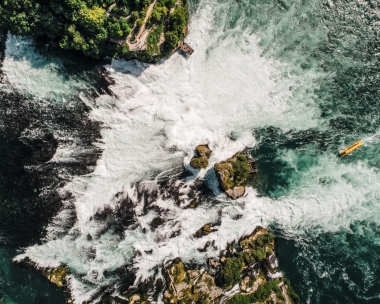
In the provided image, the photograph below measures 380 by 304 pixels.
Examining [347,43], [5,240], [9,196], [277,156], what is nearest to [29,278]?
[5,240]

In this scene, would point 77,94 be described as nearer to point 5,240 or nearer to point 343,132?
point 5,240

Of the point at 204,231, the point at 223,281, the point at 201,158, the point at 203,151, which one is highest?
the point at 203,151

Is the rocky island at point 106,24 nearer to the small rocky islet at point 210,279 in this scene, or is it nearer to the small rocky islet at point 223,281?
the small rocky islet at point 210,279

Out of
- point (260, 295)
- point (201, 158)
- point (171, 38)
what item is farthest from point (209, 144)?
point (260, 295)

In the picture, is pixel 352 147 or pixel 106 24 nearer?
pixel 106 24

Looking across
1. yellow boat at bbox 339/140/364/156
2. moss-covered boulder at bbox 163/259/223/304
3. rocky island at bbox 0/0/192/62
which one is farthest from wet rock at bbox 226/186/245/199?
rocky island at bbox 0/0/192/62

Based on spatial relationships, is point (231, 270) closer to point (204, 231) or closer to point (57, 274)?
point (204, 231)
